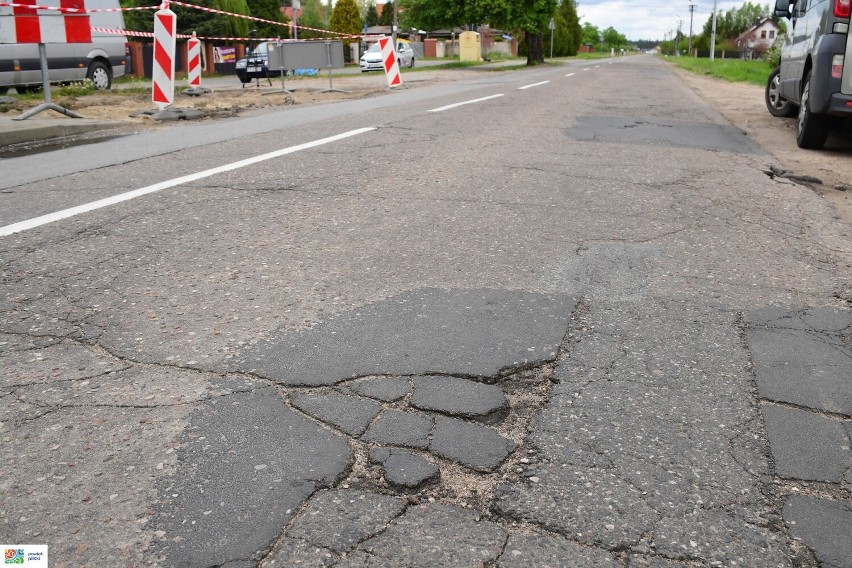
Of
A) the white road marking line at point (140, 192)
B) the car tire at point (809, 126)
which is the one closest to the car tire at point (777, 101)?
the car tire at point (809, 126)

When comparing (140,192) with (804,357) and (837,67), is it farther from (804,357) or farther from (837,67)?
(837,67)

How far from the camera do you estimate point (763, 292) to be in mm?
3938

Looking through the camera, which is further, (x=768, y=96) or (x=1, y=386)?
(x=768, y=96)

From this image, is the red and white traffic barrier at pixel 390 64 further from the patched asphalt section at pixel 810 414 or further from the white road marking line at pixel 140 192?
the patched asphalt section at pixel 810 414

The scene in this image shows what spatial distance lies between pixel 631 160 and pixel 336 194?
3.37 m

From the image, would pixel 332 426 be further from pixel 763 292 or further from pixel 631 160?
pixel 631 160

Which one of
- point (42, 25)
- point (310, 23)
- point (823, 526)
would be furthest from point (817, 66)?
point (310, 23)

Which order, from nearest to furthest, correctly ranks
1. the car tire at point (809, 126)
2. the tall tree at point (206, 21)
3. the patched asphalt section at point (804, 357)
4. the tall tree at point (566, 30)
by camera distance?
1. the patched asphalt section at point (804, 357)
2. the car tire at point (809, 126)
3. the tall tree at point (206, 21)
4. the tall tree at point (566, 30)

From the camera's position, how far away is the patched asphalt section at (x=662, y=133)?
9.32 m

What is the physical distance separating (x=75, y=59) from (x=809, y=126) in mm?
16400

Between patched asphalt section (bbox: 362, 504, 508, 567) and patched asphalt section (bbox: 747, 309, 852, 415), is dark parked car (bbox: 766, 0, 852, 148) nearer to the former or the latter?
patched asphalt section (bbox: 747, 309, 852, 415)

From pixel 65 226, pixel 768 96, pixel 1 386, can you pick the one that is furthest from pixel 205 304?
pixel 768 96

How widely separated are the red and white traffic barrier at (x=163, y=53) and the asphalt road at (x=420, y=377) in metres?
7.05

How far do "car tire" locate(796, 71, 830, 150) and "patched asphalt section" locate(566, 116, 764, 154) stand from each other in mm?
546
